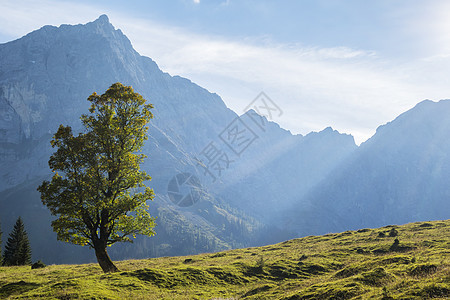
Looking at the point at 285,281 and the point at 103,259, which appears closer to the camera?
the point at 285,281

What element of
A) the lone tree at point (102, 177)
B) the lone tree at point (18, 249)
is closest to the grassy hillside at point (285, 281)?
the lone tree at point (102, 177)

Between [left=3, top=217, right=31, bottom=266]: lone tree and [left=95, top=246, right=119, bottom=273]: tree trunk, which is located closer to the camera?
[left=95, top=246, right=119, bottom=273]: tree trunk

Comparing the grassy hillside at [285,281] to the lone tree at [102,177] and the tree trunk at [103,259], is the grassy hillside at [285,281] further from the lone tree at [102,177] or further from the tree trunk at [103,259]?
the lone tree at [102,177]

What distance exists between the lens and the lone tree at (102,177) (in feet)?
82.7

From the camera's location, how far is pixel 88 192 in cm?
2575

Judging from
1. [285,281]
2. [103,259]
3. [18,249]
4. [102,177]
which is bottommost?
[285,281]

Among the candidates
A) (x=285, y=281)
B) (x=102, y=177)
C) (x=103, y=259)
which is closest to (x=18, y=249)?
(x=103, y=259)

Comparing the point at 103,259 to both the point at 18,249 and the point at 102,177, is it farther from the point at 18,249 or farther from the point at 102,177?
the point at 18,249

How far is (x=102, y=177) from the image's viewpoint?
26.9m

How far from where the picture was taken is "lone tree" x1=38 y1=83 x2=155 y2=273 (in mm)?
25203

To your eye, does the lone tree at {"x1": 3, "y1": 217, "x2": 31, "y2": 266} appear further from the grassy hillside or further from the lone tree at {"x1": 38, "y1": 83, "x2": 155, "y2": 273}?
the lone tree at {"x1": 38, "y1": 83, "x2": 155, "y2": 273}

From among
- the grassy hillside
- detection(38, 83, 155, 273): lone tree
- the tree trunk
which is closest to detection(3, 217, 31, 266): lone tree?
the grassy hillside

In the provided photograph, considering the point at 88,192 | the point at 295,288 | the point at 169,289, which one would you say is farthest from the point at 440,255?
the point at 88,192

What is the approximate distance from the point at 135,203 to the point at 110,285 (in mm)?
8524
